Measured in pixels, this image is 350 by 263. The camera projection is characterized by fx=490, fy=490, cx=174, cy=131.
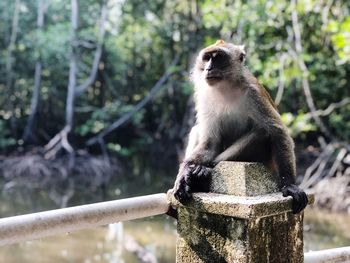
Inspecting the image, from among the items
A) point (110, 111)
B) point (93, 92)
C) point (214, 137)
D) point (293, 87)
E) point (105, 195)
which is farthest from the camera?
point (93, 92)

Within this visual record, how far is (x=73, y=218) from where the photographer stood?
6.08ft

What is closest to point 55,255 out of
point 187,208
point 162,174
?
point 187,208

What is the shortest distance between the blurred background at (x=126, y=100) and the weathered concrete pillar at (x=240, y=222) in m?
6.19

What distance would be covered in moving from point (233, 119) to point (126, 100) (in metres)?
17.4

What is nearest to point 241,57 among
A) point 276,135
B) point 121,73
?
point 276,135

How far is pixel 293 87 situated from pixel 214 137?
468 inches

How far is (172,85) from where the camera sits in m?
19.4

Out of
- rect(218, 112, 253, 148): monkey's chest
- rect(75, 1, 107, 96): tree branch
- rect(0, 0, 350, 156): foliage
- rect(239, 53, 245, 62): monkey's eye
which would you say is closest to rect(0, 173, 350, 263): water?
rect(218, 112, 253, 148): monkey's chest

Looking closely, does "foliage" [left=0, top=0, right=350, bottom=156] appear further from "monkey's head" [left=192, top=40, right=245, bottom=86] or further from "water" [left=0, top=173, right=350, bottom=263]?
"monkey's head" [left=192, top=40, right=245, bottom=86]

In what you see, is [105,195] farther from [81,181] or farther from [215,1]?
[215,1]

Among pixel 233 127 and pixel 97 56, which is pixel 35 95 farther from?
pixel 233 127

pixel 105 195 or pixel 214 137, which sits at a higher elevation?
pixel 214 137

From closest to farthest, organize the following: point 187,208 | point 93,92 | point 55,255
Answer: point 187,208, point 55,255, point 93,92

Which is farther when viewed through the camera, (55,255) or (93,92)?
(93,92)
